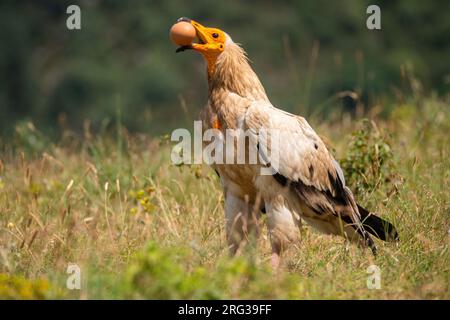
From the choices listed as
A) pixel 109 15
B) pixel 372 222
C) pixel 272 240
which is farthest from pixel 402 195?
pixel 109 15

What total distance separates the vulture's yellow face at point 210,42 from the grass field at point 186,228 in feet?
3.13

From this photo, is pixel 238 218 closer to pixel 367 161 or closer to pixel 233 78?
pixel 233 78

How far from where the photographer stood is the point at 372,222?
17.4ft

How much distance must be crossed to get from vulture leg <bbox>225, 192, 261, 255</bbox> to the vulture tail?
0.65 m

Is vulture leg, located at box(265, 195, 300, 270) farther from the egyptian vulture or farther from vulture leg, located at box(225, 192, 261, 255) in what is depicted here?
vulture leg, located at box(225, 192, 261, 255)

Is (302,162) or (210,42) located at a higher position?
(210,42)

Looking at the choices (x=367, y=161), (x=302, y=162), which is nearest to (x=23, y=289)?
(x=302, y=162)

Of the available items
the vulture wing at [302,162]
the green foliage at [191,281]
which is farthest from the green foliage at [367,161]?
the green foliage at [191,281]

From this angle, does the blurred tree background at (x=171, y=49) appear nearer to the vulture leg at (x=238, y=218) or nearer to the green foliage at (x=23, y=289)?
the vulture leg at (x=238, y=218)

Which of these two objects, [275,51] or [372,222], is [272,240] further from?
[275,51]

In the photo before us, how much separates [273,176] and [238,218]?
36cm

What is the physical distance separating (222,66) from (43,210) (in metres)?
1.67

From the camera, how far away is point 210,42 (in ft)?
17.6

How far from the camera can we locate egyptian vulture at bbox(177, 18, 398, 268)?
507 cm
